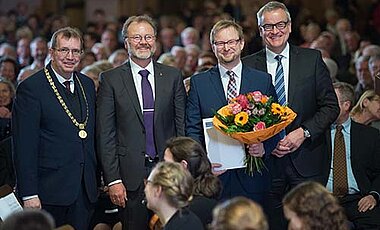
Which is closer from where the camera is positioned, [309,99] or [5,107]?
[309,99]

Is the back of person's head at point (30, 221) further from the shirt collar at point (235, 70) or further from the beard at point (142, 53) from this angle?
the shirt collar at point (235, 70)

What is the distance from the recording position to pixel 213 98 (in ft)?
19.4

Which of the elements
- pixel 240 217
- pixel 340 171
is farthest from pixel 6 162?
pixel 240 217

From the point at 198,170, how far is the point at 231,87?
→ 1004mm

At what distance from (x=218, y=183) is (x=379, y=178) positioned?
1.96 m

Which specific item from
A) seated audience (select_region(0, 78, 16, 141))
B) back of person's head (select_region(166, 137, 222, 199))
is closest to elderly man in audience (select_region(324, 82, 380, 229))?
back of person's head (select_region(166, 137, 222, 199))

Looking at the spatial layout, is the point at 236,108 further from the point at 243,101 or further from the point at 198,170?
the point at 198,170

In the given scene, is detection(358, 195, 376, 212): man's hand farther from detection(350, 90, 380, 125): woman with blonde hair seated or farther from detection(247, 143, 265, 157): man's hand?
detection(247, 143, 265, 157): man's hand

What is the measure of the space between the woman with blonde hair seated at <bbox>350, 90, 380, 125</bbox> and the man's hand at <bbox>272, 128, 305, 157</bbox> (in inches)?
61.0

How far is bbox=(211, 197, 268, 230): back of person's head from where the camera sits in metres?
3.94

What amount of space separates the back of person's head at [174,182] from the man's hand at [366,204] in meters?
2.28

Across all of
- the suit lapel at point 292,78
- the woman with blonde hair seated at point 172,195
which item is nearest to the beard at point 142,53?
the suit lapel at point 292,78

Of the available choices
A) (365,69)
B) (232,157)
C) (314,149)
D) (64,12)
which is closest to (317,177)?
(314,149)

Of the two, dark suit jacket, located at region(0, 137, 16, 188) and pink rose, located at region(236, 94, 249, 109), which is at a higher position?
pink rose, located at region(236, 94, 249, 109)
